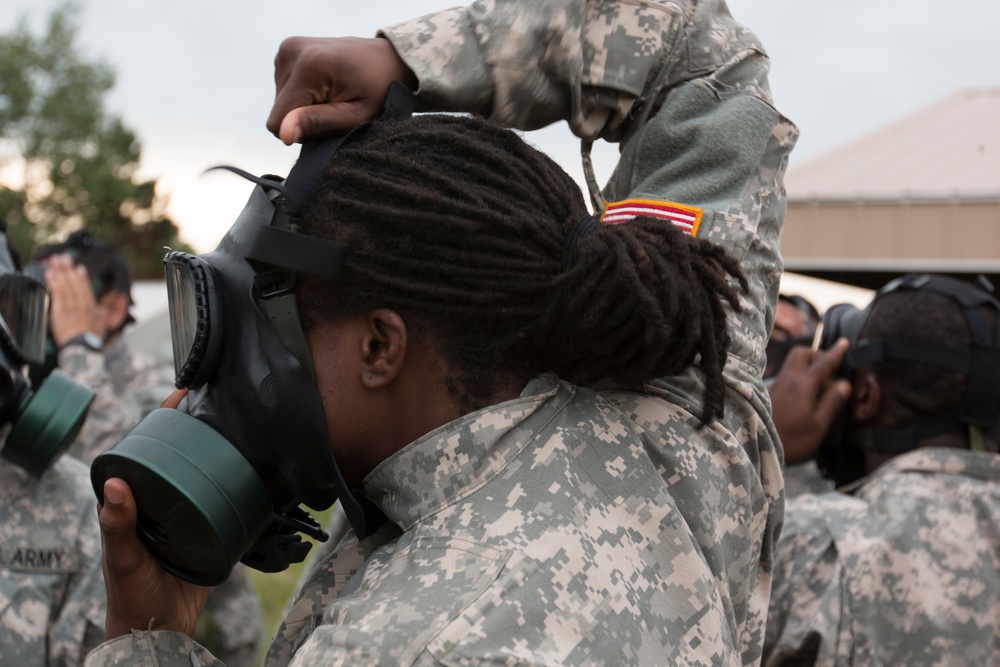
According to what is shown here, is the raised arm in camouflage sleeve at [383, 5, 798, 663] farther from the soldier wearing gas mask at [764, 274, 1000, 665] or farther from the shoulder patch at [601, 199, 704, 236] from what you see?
the soldier wearing gas mask at [764, 274, 1000, 665]

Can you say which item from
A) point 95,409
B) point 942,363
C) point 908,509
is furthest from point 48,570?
point 942,363

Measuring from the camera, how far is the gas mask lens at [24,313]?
125 inches

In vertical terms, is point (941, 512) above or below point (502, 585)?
below

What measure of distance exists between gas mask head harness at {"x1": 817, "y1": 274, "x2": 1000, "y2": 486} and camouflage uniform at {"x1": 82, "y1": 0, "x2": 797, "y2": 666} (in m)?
1.34

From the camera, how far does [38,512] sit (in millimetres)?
3322

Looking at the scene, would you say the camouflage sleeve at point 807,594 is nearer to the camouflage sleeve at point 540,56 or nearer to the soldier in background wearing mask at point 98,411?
the camouflage sleeve at point 540,56

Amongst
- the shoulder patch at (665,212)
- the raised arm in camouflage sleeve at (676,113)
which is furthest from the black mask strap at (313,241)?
the shoulder patch at (665,212)

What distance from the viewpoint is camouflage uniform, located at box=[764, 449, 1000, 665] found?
9.30ft

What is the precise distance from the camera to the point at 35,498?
11.0 ft

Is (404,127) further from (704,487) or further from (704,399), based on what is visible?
(704,487)

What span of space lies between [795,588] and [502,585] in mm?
1737

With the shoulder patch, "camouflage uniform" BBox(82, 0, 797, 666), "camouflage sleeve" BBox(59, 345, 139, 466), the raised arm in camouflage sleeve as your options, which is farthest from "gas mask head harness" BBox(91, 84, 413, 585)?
"camouflage sleeve" BBox(59, 345, 139, 466)

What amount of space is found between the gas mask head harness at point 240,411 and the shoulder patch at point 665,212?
0.45 m

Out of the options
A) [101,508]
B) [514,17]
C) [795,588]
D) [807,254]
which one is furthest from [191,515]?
[807,254]
